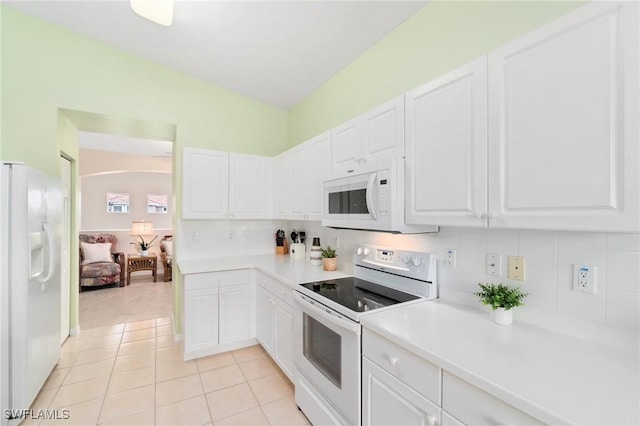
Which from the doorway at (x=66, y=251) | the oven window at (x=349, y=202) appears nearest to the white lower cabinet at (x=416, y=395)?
the oven window at (x=349, y=202)

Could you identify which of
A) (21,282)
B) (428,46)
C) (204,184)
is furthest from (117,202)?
(428,46)

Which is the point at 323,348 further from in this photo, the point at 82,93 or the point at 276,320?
the point at 82,93

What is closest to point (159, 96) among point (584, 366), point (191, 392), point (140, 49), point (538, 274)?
point (140, 49)

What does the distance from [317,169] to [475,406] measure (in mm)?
2052

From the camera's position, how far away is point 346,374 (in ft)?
5.11

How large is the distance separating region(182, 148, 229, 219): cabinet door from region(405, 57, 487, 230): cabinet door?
224 cm

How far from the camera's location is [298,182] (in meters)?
2.96

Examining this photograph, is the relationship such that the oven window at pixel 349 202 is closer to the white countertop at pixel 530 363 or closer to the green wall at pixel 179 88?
the white countertop at pixel 530 363

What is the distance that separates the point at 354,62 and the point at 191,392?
3224mm

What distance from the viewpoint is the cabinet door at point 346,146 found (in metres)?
2.08

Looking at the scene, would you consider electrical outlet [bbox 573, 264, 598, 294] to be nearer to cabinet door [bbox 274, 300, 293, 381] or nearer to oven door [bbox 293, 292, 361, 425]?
oven door [bbox 293, 292, 361, 425]

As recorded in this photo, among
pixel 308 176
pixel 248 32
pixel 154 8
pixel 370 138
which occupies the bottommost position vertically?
pixel 308 176

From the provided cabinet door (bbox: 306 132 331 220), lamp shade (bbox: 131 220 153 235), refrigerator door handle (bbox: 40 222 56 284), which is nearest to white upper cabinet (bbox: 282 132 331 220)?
cabinet door (bbox: 306 132 331 220)

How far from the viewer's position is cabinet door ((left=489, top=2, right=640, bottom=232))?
902 mm
